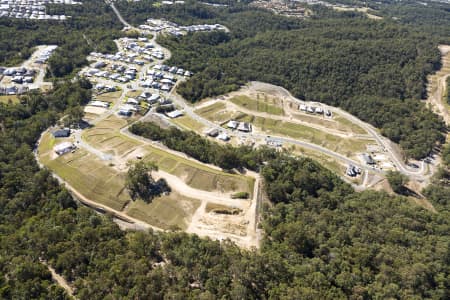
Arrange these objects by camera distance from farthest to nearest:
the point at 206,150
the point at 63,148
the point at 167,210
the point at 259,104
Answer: the point at 259,104 < the point at 206,150 < the point at 63,148 < the point at 167,210

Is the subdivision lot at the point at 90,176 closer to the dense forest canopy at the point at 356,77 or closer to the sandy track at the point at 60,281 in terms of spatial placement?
the sandy track at the point at 60,281

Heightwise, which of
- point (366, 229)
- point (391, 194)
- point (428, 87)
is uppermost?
point (428, 87)

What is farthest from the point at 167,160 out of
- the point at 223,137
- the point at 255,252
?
the point at 255,252

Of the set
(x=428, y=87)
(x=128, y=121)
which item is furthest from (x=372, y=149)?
(x=128, y=121)

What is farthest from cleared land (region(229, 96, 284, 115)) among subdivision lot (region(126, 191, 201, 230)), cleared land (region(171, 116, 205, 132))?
subdivision lot (region(126, 191, 201, 230))

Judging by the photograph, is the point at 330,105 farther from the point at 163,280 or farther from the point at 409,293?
the point at 163,280

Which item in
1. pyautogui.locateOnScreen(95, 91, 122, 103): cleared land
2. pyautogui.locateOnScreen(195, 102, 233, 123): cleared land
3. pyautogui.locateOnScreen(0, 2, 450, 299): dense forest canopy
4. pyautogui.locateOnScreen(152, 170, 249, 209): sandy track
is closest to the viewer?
pyautogui.locateOnScreen(0, 2, 450, 299): dense forest canopy

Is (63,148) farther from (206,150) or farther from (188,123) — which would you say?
(188,123)

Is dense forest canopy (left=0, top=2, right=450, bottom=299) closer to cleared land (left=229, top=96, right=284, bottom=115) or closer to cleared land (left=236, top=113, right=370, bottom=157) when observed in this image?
cleared land (left=236, top=113, right=370, bottom=157)

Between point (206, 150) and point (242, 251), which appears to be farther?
point (206, 150)

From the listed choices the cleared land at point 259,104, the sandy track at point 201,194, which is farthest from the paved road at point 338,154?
the sandy track at point 201,194

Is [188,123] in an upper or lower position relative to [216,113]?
lower
